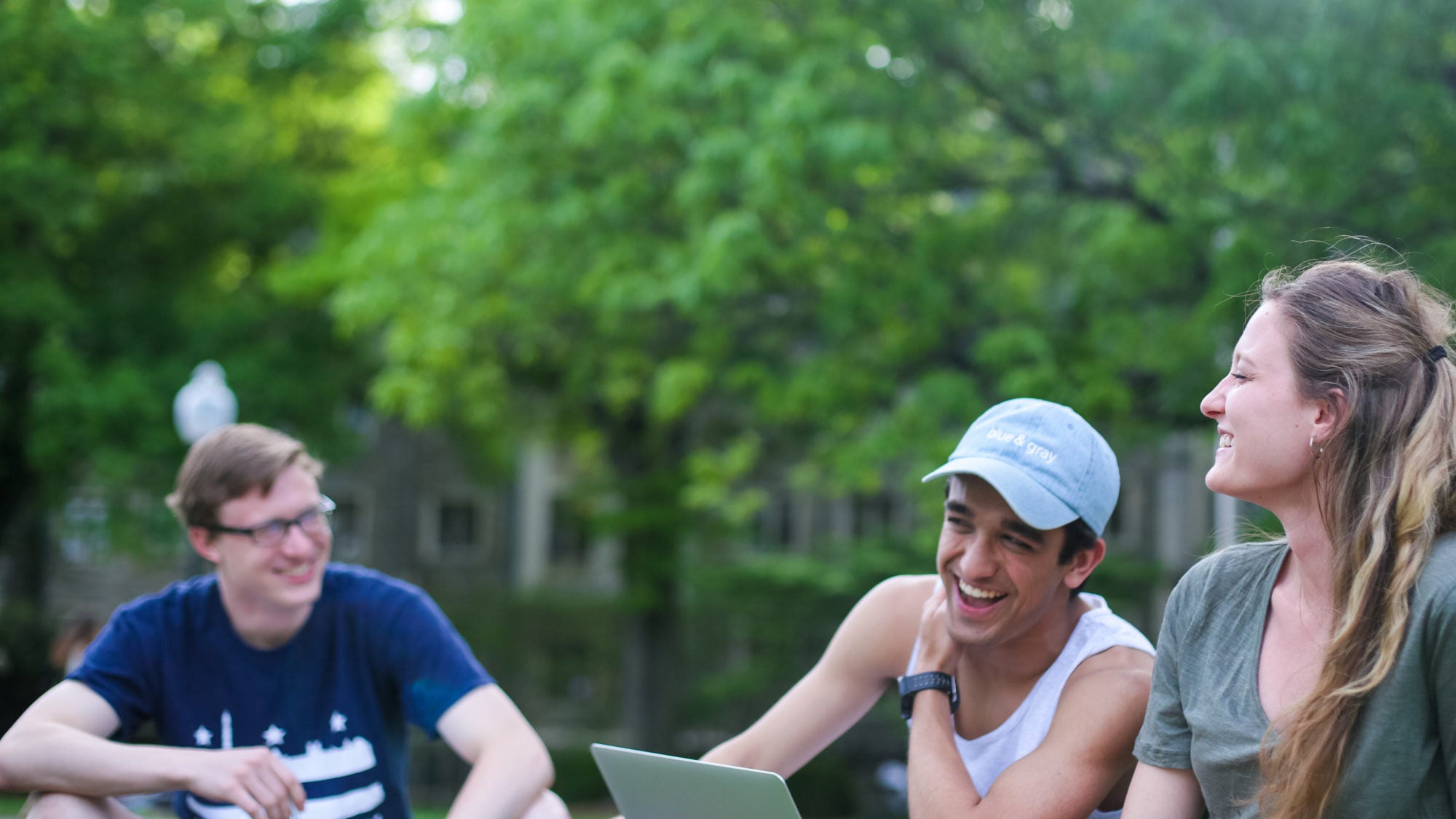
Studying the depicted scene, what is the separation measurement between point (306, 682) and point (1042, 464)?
5.36 feet

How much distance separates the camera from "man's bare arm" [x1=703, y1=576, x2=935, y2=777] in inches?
108

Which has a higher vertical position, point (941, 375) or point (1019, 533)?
point (941, 375)

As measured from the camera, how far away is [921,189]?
999cm

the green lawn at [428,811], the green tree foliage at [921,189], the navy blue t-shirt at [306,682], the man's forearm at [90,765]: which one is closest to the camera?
the man's forearm at [90,765]

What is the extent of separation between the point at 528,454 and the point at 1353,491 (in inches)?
1114

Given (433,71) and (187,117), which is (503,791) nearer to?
(433,71)

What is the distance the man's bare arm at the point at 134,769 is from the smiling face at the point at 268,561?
38cm

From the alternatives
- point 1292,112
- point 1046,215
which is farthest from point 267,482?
point 1046,215

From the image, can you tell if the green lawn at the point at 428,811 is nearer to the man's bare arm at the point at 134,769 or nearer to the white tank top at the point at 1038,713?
the man's bare arm at the point at 134,769

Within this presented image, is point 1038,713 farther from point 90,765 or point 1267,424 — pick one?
point 90,765

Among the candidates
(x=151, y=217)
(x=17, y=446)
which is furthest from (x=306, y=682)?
(x=17, y=446)

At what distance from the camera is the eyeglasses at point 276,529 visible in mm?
2896

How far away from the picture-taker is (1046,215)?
10.2m

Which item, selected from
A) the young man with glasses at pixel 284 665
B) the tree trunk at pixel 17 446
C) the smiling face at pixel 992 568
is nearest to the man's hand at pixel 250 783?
the young man with glasses at pixel 284 665
